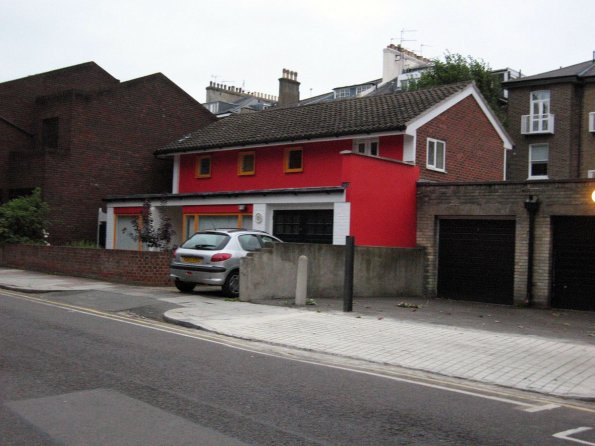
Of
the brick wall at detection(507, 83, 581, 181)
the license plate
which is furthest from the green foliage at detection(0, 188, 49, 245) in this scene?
the brick wall at detection(507, 83, 581, 181)

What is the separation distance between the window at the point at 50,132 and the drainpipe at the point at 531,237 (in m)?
20.8

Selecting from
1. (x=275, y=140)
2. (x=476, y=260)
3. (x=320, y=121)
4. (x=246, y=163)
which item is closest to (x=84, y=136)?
(x=246, y=163)

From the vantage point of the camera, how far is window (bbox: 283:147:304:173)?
80.9ft

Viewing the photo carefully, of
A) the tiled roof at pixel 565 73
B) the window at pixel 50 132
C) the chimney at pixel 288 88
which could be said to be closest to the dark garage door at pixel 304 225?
the window at pixel 50 132

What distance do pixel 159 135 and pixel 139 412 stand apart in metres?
26.4

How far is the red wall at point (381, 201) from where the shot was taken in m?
18.6

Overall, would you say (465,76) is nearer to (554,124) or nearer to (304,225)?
(554,124)

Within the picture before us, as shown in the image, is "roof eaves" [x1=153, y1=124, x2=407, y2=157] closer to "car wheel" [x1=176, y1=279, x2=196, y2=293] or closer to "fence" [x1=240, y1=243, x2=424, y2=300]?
"fence" [x1=240, y1=243, x2=424, y2=300]

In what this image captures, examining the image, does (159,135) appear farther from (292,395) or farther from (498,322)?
(292,395)

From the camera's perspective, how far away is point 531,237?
17312 mm

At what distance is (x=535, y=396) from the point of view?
709 centimetres

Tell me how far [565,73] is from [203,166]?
19.8 metres

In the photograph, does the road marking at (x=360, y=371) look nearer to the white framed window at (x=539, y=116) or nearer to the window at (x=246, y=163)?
the window at (x=246, y=163)

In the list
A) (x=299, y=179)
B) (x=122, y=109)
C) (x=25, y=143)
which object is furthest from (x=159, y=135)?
(x=299, y=179)
